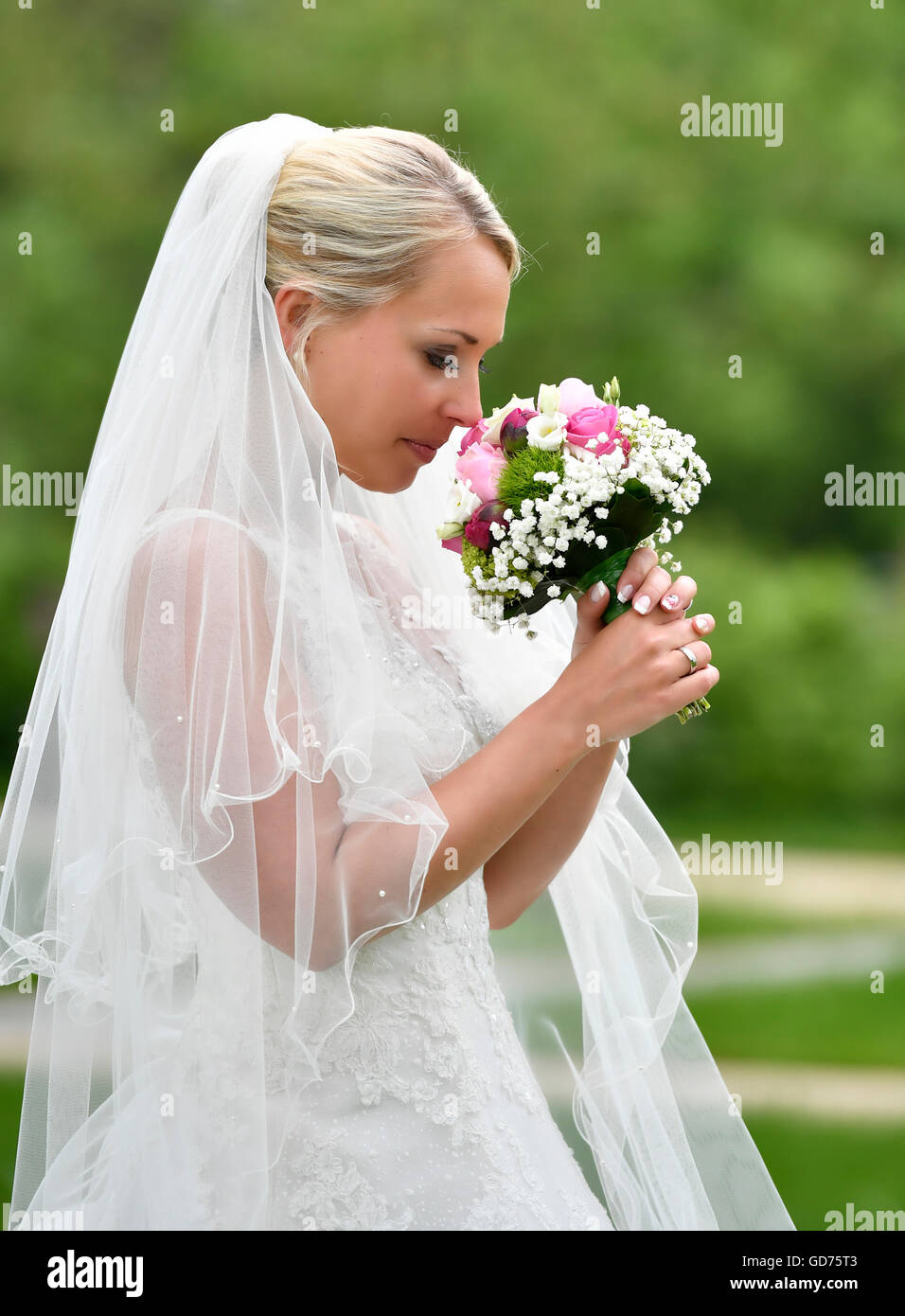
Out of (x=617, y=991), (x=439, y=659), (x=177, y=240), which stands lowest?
(x=617, y=991)

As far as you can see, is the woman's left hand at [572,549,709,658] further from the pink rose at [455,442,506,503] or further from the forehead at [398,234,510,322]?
the forehead at [398,234,510,322]

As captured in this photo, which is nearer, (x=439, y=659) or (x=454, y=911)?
(x=454, y=911)

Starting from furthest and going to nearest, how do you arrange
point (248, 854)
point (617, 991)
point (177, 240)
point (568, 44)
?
point (568, 44)
point (617, 991)
point (177, 240)
point (248, 854)

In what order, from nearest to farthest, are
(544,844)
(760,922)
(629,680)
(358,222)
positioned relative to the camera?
(629,680) → (358,222) → (544,844) → (760,922)

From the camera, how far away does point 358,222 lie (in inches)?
96.3

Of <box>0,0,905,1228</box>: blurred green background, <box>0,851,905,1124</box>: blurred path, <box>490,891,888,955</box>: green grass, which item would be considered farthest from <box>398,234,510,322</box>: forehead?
<box>0,0,905,1228</box>: blurred green background

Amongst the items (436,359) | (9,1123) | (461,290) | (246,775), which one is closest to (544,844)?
(246,775)

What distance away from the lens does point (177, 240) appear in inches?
101

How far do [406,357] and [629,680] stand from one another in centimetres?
67

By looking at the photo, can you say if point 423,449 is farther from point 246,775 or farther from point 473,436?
point 246,775

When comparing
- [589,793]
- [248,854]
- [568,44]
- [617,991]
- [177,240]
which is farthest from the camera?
[568,44]

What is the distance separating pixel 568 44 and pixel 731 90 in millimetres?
1603
